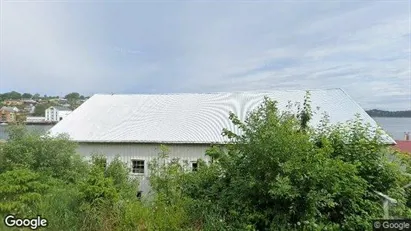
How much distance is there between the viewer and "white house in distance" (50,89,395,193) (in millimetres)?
15844

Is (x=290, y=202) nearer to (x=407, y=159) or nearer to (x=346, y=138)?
(x=346, y=138)

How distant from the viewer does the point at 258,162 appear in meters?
5.05

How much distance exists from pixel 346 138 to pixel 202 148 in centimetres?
1010

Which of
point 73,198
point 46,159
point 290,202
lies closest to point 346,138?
point 290,202

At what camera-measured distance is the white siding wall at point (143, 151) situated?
15.5 meters

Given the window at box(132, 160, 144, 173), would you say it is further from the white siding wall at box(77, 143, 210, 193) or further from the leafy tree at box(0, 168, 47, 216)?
the leafy tree at box(0, 168, 47, 216)

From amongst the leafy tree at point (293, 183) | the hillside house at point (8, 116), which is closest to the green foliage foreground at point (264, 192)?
the leafy tree at point (293, 183)

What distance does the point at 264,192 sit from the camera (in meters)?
4.90

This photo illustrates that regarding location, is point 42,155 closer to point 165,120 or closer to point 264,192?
point 165,120

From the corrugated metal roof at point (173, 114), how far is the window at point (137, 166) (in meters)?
1.04

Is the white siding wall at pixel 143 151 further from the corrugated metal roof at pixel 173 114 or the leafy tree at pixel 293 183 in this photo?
the leafy tree at pixel 293 183

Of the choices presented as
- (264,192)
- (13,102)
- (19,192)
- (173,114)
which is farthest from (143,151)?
(13,102)

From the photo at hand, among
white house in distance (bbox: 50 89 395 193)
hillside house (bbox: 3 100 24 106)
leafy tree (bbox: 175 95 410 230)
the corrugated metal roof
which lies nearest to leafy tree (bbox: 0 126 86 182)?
white house in distance (bbox: 50 89 395 193)

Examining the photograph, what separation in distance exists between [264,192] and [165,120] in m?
13.1
